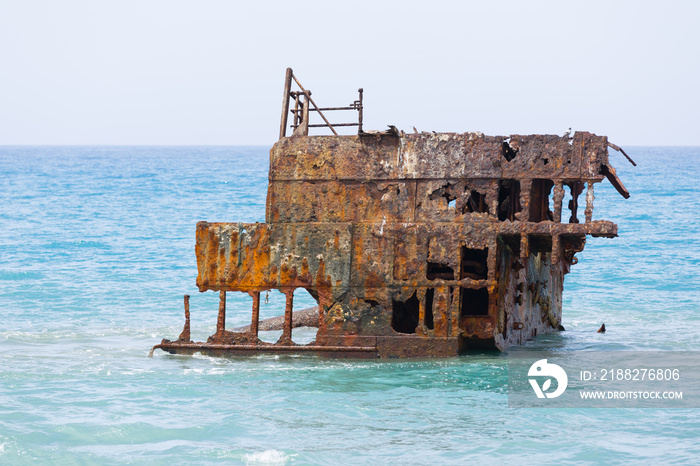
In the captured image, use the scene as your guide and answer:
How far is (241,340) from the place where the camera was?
36.6 ft

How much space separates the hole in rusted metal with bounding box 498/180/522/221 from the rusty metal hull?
0.04m

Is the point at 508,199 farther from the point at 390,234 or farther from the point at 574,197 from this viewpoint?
the point at 390,234

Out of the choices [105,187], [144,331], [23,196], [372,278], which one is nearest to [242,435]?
[372,278]

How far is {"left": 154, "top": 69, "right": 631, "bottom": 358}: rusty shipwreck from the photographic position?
34.3ft

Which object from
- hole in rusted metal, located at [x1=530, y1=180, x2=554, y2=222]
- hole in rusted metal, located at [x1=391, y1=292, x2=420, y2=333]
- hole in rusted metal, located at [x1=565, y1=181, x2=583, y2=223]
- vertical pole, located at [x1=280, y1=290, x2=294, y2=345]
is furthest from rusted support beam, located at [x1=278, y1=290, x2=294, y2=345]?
hole in rusted metal, located at [x1=565, y1=181, x2=583, y2=223]

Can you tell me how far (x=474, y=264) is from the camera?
11.0 meters

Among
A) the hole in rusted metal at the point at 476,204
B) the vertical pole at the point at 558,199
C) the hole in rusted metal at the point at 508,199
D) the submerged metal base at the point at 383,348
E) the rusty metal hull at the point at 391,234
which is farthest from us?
the hole in rusted metal at the point at 508,199

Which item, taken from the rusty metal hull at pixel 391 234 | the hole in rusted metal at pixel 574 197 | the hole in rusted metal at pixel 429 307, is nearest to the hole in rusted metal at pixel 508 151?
the rusty metal hull at pixel 391 234

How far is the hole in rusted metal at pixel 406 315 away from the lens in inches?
451

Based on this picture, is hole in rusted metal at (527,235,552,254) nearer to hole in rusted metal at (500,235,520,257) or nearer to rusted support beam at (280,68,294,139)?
hole in rusted metal at (500,235,520,257)

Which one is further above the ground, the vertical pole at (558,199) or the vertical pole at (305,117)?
the vertical pole at (305,117)

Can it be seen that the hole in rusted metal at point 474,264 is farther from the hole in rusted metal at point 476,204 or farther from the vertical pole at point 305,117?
the vertical pole at point 305,117

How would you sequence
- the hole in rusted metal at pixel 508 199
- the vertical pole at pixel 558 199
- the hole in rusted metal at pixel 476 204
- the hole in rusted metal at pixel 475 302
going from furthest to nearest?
the hole in rusted metal at pixel 475 302, the hole in rusted metal at pixel 508 199, the hole in rusted metal at pixel 476 204, the vertical pole at pixel 558 199

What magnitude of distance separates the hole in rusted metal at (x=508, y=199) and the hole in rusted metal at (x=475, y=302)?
0.96m
